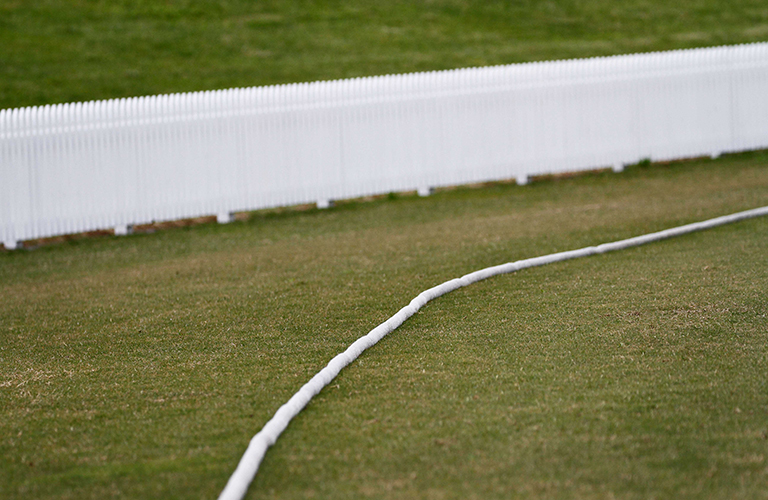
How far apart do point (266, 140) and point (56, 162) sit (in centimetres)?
288

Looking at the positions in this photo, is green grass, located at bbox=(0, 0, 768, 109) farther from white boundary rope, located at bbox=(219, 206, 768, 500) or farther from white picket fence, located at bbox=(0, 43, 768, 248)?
white boundary rope, located at bbox=(219, 206, 768, 500)

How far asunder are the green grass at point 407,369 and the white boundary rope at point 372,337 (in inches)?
2.7

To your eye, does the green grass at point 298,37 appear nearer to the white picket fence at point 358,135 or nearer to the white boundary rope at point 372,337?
the white picket fence at point 358,135

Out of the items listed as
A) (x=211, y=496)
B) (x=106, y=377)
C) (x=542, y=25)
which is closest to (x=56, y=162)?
(x=106, y=377)

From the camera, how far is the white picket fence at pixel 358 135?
1102 centimetres

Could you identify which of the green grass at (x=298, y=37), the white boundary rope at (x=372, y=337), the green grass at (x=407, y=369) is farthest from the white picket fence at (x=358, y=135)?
the green grass at (x=298, y=37)

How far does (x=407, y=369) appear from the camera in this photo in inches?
196

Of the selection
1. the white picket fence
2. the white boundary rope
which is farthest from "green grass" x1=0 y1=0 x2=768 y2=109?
the white boundary rope

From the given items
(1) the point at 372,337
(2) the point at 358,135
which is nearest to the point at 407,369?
(1) the point at 372,337

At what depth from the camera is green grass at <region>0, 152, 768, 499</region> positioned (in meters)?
3.63

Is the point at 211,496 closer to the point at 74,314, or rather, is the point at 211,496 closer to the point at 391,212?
the point at 74,314

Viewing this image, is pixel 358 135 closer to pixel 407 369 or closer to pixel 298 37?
pixel 407 369

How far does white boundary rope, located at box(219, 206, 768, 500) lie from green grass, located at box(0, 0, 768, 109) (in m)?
10.4

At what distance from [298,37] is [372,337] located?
50.6ft
